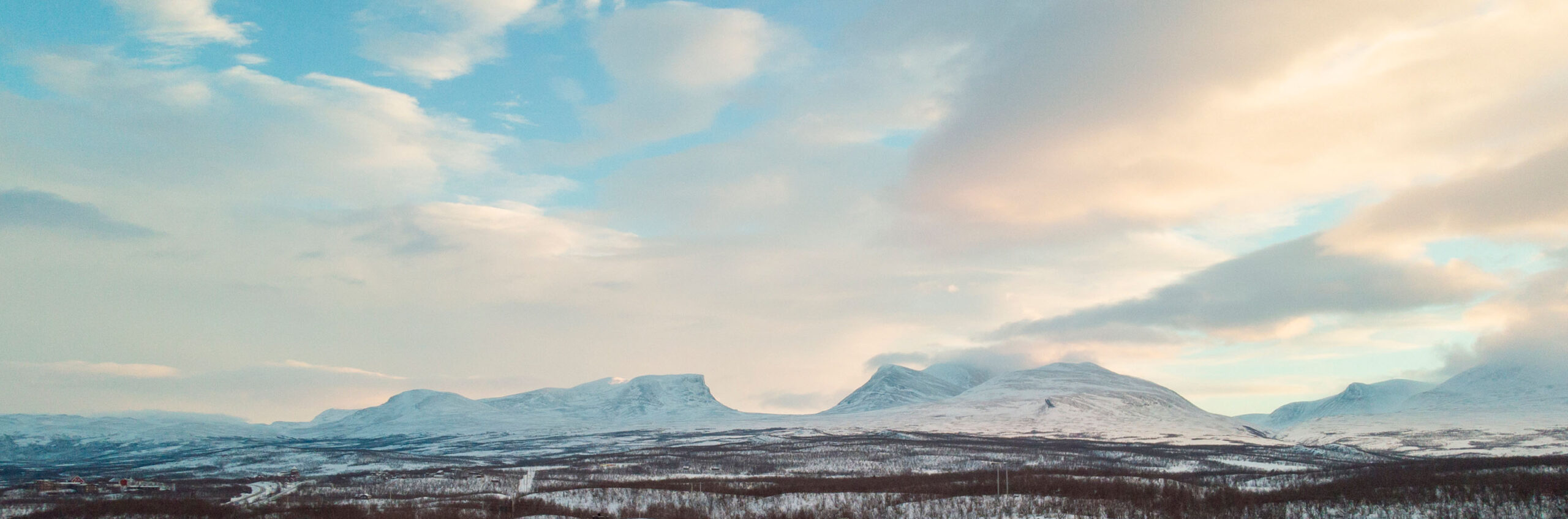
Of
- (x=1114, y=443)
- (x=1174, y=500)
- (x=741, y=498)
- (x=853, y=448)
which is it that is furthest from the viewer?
(x=1114, y=443)

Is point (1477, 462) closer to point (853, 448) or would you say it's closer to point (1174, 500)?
point (1174, 500)

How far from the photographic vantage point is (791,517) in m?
79.1

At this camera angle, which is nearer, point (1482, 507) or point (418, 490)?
point (1482, 507)

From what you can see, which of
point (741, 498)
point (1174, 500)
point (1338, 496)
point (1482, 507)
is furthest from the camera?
point (741, 498)

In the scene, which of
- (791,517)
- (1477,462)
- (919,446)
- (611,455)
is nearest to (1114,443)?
(919,446)

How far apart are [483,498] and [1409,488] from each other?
304ft

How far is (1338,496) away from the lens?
7069cm

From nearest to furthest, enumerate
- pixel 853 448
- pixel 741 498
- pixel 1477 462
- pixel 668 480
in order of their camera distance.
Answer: pixel 741 498 → pixel 1477 462 → pixel 668 480 → pixel 853 448

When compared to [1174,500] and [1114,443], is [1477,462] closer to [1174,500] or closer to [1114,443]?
[1174,500]

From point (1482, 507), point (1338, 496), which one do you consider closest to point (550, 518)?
point (1338, 496)

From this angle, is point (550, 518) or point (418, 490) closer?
point (550, 518)

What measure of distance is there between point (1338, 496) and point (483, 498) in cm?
8612

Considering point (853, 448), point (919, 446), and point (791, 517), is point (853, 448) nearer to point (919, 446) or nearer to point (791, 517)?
point (919, 446)

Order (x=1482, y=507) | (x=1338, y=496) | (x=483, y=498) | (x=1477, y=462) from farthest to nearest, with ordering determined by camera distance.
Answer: (x=1477, y=462)
(x=483, y=498)
(x=1338, y=496)
(x=1482, y=507)
